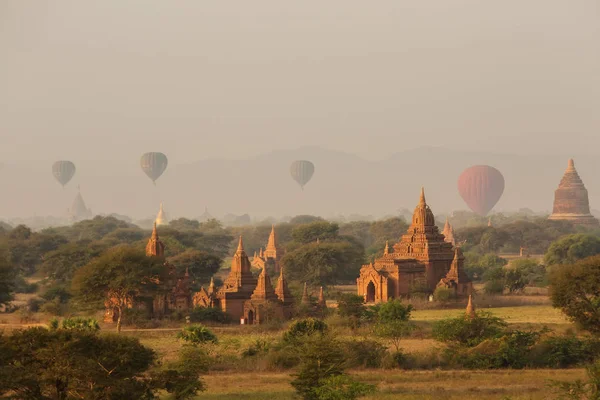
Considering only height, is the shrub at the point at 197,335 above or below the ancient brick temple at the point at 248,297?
below

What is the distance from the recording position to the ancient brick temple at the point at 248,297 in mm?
63844

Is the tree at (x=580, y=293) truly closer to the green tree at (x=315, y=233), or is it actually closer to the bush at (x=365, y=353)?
the bush at (x=365, y=353)

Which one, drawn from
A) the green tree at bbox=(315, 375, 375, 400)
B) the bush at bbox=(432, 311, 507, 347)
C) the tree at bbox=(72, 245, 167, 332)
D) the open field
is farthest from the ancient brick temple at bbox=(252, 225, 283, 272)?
the green tree at bbox=(315, 375, 375, 400)

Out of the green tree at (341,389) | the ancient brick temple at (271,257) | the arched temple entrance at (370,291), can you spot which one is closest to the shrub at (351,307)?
the arched temple entrance at (370,291)

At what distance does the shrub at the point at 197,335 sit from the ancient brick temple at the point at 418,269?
2408cm

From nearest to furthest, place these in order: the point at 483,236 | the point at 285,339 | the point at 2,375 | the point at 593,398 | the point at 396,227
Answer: the point at 2,375 → the point at 593,398 → the point at 285,339 → the point at 483,236 → the point at 396,227

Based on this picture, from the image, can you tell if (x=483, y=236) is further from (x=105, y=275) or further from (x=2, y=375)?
(x=2, y=375)

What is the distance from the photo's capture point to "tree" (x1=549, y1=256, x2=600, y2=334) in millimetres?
54244

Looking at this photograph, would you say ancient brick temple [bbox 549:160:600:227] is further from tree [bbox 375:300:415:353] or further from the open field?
the open field

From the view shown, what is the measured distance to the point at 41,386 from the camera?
3341 centimetres

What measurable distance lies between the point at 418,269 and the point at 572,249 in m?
27.5

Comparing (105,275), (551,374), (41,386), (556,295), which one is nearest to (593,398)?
(551,374)

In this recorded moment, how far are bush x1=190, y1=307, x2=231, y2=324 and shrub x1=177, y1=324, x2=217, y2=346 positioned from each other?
24.1ft

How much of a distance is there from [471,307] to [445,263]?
18.9 metres
